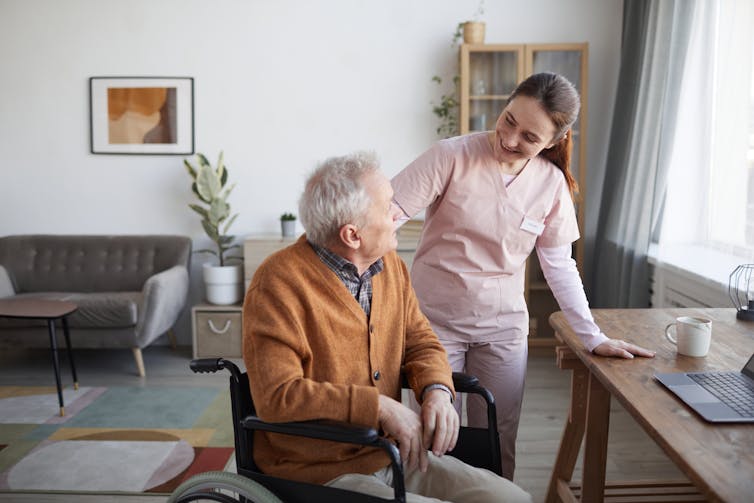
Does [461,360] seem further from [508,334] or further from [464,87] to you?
[464,87]

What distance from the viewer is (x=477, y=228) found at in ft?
6.05

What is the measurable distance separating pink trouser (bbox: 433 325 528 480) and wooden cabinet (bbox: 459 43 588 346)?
2.41m

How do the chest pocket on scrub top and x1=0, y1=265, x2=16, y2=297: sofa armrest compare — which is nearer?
the chest pocket on scrub top

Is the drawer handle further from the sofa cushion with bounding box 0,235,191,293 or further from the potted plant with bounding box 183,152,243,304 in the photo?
the sofa cushion with bounding box 0,235,191,293

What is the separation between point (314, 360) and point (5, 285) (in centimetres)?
362

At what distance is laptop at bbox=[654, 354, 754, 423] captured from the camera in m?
1.29

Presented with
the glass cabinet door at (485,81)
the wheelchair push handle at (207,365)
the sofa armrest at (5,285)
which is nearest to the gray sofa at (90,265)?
the sofa armrest at (5,285)

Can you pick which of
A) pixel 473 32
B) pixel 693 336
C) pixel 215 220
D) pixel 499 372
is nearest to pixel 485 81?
pixel 473 32

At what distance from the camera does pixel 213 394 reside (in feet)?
11.9

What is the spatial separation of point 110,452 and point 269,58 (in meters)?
2.80

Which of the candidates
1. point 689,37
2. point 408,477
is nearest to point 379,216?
point 408,477

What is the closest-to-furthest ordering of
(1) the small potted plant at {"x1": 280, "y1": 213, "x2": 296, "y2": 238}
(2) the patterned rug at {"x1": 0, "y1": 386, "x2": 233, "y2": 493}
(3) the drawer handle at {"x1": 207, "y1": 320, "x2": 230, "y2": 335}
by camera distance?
(2) the patterned rug at {"x1": 0, "y1": 386, "x2": 233, "y2": 493} < (3) the drawer handle at {"x1": 207, "y1": 320, "x2": 230, "y2": 335} < (1) the small potted plant at {"x1": 280, "y1": 213, "x2": 296, "y2": 238}

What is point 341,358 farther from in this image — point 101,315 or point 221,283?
point 221,283

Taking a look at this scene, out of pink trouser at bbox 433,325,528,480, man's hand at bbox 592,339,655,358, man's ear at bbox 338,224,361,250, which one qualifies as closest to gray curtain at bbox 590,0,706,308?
pink trouser at bbox 433,325,528,480
